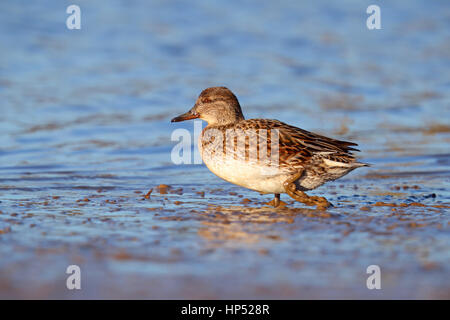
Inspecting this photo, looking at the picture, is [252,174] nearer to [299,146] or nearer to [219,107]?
[299,146]

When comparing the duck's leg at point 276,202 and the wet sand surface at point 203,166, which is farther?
the duck's leg at point 276,202

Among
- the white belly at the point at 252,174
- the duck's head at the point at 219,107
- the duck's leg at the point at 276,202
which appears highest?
the duck's head at the point at 219,107

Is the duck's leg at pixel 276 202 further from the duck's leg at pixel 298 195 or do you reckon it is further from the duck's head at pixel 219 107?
the duck's head at pixel 219 107

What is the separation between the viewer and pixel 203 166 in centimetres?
852

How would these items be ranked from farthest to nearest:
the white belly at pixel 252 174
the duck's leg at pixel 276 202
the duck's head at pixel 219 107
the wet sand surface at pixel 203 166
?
the duck's head at pixel 219 107
the duck's leg at pixel 276 202
the white belly at pixel 252 174
the wet sand surface at pixel 203 166

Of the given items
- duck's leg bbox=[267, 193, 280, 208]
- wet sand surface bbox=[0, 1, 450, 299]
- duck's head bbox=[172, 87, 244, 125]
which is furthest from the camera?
duck's head bbox=[172, 87, 244, 125]

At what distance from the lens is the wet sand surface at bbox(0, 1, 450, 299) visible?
4195 millimetres

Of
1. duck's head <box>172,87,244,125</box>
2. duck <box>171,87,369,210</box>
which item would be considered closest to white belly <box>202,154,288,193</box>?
duck <box>171,87,369,210</box>

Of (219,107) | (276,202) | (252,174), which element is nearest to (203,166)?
(219,107)

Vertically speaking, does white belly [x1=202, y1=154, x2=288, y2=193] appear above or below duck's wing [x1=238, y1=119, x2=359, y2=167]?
below

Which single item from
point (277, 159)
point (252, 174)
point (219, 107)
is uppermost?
point (219, 107)

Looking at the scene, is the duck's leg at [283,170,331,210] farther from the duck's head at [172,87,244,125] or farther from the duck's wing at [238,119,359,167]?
the duck's head at [172,87,244,125]

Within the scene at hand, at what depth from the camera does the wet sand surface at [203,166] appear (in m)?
4.20

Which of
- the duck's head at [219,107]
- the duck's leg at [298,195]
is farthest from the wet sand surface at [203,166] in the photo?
the duck's head at [219,107]
